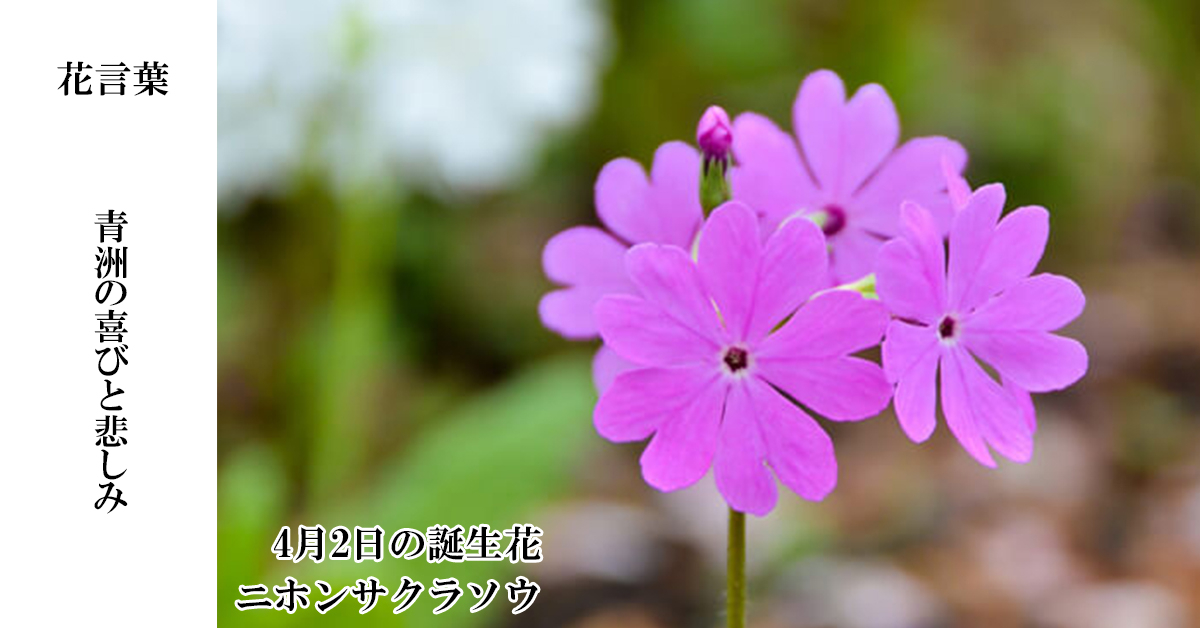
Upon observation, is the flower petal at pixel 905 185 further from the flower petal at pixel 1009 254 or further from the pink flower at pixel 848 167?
the flower petal at pixel 1009 254

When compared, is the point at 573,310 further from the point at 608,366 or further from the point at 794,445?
the point at 794,445

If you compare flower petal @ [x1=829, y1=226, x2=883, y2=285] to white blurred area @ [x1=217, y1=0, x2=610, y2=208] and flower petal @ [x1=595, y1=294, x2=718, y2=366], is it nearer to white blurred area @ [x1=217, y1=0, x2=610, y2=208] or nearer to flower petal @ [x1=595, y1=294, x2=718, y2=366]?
flower petal @ [x1=595, y1=294, x2=718, y2=366]

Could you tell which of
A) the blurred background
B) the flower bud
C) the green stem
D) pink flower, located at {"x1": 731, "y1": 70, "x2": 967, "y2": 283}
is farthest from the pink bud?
the blurred background

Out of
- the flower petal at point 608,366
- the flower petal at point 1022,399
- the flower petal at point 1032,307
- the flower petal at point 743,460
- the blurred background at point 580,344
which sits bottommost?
the flower petal at point 743,460

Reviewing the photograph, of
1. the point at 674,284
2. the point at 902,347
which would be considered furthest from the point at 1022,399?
the point at 674,284

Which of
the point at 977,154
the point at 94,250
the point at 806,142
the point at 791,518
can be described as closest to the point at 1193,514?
the point at 791,518

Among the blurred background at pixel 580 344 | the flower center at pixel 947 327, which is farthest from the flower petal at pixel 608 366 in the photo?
the blurred background at pixel 580 344
